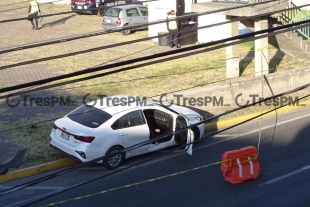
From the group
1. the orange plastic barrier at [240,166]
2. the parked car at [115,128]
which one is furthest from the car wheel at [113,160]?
the orange plastic barrier at [240,166]

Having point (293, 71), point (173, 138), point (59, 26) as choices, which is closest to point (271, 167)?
point (173, 138)

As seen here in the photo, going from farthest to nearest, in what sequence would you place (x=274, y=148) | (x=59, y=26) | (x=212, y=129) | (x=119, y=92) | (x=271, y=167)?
(x=59, y=26), (x=119, y=92), (x=212, y=129), (x=274, y=148), (x=271, y=167)

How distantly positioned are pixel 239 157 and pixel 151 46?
15.0 meters

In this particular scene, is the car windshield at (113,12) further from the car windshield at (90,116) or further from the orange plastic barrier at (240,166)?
the orange plastic barrier at (240,166)

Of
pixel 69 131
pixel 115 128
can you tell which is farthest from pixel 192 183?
pixel 69 131

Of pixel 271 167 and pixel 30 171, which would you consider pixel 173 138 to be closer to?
pixel 271 167

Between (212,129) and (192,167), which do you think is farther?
(212,129)

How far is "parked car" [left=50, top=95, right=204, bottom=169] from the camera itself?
13867 millimetres

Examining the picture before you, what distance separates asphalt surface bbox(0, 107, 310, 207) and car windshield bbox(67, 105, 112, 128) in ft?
3.33

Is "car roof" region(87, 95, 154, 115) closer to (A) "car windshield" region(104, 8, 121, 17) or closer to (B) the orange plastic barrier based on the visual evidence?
(B) the orange plastic barrier

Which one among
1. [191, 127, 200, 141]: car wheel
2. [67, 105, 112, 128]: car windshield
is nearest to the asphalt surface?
[191, 127, 200, 141]: car wheel

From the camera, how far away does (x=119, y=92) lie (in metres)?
20.5

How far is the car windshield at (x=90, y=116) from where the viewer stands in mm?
14148

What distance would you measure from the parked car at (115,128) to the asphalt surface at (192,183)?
1.40ft
